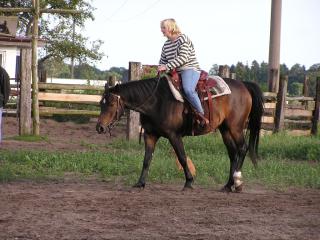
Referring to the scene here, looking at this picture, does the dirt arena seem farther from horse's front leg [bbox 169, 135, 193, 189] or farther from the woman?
the woman

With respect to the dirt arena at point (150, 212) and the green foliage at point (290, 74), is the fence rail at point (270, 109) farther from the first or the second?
the green foliage at point (290, 74)

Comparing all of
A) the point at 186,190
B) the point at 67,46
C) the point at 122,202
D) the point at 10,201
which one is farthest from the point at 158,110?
the point at 67,46

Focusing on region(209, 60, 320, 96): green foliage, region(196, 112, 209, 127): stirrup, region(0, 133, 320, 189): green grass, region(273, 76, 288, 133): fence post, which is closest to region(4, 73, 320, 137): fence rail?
region(273, 76, 288, 133): fence post

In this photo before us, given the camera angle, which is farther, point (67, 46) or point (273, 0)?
point (67, 46)

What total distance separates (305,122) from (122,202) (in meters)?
15.2

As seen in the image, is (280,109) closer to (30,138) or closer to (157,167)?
(30,138)

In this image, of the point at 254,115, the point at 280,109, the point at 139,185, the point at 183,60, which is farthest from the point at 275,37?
the point at 139,185

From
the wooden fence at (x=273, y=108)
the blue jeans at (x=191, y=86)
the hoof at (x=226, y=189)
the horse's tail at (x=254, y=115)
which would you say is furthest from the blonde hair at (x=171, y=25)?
the wooden fence at (x=273, y=108)

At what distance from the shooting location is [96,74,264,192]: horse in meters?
9.65

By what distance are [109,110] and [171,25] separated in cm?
154

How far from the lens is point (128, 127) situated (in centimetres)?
1744

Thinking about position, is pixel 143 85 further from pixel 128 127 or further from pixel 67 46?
pixel 67 46

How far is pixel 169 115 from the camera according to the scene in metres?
9.68

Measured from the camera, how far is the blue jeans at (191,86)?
9.65 m
